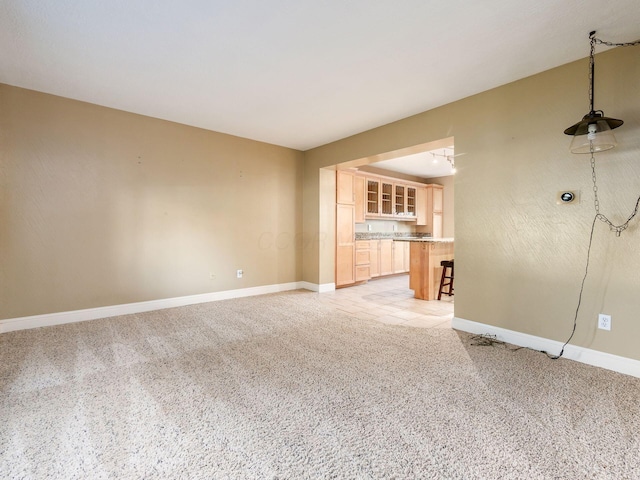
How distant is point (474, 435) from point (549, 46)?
2867 millimetres

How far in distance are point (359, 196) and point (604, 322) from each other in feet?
14.5

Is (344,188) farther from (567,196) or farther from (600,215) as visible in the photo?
(600,215)

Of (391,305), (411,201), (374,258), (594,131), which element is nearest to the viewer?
(594,131)

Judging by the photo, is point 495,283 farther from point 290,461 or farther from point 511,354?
point 290,461

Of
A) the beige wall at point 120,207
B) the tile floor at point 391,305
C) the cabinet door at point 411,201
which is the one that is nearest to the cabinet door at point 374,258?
the tile floor at point 391,305

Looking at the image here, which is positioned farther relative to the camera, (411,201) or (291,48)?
(411,201)

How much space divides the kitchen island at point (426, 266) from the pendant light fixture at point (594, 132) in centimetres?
259

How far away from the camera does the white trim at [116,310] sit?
3301mm

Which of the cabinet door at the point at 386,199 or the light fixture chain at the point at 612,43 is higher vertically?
the light fixture chain at the point at 612,43

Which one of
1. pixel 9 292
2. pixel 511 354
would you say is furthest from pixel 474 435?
pixel 9 292

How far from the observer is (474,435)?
1626 millimetres

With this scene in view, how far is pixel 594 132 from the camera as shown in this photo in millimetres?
2240

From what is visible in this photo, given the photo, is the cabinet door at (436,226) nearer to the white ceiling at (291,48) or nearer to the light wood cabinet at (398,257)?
the light wood cabinet at (398,257)

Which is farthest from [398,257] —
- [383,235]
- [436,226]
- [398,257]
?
[436,226]
